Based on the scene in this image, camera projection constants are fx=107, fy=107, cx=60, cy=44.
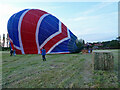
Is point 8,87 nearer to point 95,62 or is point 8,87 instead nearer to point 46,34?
point 95,62

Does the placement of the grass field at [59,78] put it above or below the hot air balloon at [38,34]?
below

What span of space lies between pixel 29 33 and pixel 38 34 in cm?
116

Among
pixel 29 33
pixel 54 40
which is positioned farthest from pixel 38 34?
pixel 54 40

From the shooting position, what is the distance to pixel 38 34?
13.2 meters

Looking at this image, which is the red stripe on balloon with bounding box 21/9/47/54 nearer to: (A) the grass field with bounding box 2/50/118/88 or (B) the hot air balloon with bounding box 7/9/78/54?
(B) the hot air balloon with bounding box 7/9/78/54

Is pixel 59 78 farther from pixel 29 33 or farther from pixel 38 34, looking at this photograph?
pixel 29 33

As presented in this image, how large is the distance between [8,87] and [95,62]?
153 inches

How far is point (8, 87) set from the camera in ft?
11.6

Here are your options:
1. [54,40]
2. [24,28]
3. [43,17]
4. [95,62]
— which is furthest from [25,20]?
[95,62]

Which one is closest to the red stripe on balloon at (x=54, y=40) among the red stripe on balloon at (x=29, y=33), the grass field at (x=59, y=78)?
the red stripe on balloon at (x=29, y=33)

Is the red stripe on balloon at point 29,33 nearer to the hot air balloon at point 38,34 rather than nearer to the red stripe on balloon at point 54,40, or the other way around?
the hot air balloon at point 38,34

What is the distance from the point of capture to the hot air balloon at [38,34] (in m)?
13.3

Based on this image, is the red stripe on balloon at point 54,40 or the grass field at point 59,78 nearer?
the grass field at point 59,78

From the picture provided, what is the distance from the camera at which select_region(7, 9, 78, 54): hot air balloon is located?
43.6ft
